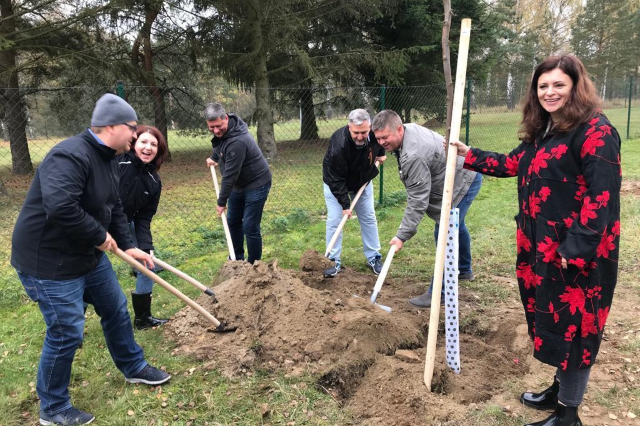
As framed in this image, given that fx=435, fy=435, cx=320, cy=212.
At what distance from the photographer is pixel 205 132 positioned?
1538 centimetres

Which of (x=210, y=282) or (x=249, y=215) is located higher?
(x=249, y=215)

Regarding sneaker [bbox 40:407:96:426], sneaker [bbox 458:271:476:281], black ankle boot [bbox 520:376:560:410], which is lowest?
sneaker [bbox 40:407:96:426]

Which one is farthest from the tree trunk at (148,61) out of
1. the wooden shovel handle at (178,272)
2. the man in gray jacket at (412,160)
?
the man in gray jacket at (412,160)

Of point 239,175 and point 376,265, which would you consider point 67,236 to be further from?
point 376,265

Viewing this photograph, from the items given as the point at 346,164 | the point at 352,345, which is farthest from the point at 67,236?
the point at 346,164

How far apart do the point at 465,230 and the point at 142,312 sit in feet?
10.3

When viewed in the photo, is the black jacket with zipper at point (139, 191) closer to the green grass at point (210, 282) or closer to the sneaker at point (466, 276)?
the green grass at point (210, 282)

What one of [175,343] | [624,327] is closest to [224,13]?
[175,343]

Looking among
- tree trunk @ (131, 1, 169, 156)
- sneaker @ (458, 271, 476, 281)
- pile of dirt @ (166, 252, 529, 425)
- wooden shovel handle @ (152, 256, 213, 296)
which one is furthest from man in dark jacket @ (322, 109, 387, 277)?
tree trunk @ (131, 1, 169, 156)

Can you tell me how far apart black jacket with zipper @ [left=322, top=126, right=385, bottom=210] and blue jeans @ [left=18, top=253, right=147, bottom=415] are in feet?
8.29

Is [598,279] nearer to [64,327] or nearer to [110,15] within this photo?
[64,327]

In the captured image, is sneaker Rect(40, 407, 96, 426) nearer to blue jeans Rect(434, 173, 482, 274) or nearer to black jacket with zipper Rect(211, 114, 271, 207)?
black jacket with zipper Rect(211, 114, 271, 207)

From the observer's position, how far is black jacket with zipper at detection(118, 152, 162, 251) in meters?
3.44

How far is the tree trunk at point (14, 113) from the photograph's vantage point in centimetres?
1023
